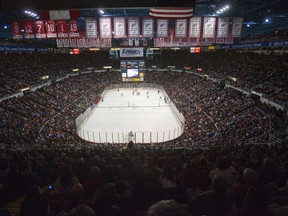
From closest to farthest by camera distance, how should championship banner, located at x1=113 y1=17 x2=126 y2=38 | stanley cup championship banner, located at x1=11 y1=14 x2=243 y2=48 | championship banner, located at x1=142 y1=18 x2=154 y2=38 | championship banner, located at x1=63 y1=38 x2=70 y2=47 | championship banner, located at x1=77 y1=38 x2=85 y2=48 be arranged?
1. stanley cup championship banner, located at x1=11 y1=14 x2=243 y2=48
2. championship banner, located at x1=113 y1=17 x2=126 y2=38
3. championship banner, located at x1=142 y1=18 x2=154 y2=38
4. championship banner, located at x1=63 y1=38 x2=70 y2=47
5. championship banner, located at x1=77 y1=38 x2=85 y2=48

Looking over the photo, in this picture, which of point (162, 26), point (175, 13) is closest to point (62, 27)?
point (162, 26)

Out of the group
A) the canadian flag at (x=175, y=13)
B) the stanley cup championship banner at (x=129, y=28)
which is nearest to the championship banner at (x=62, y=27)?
the stanley cup championship banner at (x=129, y=28)

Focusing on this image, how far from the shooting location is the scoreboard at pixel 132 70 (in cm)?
3959

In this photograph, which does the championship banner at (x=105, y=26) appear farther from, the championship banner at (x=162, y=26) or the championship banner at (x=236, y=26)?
the championship banner at (x=236, y=26)

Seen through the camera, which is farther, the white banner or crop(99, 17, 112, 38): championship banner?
the white banner

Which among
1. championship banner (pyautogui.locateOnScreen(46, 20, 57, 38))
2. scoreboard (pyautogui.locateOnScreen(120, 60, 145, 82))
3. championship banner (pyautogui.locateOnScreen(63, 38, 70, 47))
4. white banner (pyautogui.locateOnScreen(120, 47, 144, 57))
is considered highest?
championship banner (pyautogui.locateOnScreen(46, 20, 57, 38))

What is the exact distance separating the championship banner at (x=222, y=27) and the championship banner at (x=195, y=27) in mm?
2047

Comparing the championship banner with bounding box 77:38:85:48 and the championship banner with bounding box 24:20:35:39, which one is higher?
the championship banner with bounding box 24:20:35:39

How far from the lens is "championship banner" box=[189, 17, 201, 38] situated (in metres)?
20.1

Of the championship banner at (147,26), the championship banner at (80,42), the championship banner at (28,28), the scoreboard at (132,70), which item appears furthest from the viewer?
the scoreboard at (132,70)

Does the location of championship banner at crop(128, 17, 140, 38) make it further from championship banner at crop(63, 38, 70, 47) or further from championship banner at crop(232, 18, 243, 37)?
championship banner at crop(63, 38, 70, 47)

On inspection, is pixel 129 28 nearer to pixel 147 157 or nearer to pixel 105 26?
pixel 105 26

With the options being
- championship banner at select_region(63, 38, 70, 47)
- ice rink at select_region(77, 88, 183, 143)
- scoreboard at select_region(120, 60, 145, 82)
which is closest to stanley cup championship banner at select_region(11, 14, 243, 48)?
championship banner at select_region(63, 38, 70, 47)

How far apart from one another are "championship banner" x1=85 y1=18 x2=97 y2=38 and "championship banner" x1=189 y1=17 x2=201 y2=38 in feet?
31.9
